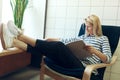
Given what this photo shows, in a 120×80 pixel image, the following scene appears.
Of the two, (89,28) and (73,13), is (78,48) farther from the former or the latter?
(73,13)

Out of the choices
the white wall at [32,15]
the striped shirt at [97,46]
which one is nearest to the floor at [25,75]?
the white wall at [32,15]

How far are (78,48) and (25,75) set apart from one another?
111cm

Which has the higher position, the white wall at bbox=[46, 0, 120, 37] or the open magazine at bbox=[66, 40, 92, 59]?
the white wall at bbox=[46, 0, 120, 37]

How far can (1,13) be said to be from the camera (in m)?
2.71

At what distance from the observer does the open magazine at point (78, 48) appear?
5.41ft

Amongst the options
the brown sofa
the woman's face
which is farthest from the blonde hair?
the brown sofa

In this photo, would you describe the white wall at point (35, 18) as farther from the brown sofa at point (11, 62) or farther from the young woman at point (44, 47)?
the young woman at point (44, 47)

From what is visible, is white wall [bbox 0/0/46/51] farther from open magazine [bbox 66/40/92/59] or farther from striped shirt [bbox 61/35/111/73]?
open magazine [bbox 66/40/92/59]

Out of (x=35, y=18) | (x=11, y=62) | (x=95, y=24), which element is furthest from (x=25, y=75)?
(x=95, y=24)

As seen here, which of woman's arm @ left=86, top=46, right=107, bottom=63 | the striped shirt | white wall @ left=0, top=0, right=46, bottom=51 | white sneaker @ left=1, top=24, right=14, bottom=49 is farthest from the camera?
white wall @ left=0, top=0, right=46, bottom=51

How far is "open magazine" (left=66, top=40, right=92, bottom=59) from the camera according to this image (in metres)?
1.65

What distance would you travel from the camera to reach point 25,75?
99.3 inches

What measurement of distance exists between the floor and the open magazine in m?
0.82

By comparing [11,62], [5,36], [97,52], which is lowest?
[11,62]
